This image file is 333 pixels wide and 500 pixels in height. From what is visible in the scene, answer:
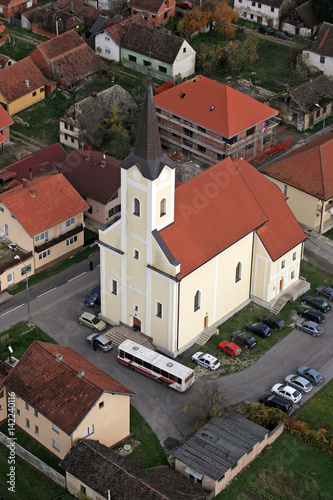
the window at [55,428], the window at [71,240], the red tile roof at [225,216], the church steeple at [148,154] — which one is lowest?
the window at [71,240]

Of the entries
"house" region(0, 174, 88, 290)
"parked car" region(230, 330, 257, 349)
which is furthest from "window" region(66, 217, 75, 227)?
"parked car" region(230, 330, 257, 349)

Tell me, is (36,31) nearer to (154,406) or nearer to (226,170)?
(226,170)

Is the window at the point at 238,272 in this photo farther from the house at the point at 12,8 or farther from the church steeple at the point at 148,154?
the house at the point at 12,8

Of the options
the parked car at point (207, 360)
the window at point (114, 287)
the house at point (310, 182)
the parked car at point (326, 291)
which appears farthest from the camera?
the house at point (310, 182)

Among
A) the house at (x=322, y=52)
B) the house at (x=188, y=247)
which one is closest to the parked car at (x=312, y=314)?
the house at (x=188, y=247)

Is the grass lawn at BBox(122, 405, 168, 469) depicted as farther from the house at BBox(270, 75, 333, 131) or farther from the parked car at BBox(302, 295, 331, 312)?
the house at BBox(270, 75, 333, 131)

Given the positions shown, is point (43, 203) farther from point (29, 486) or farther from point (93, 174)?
point (29, 486)
